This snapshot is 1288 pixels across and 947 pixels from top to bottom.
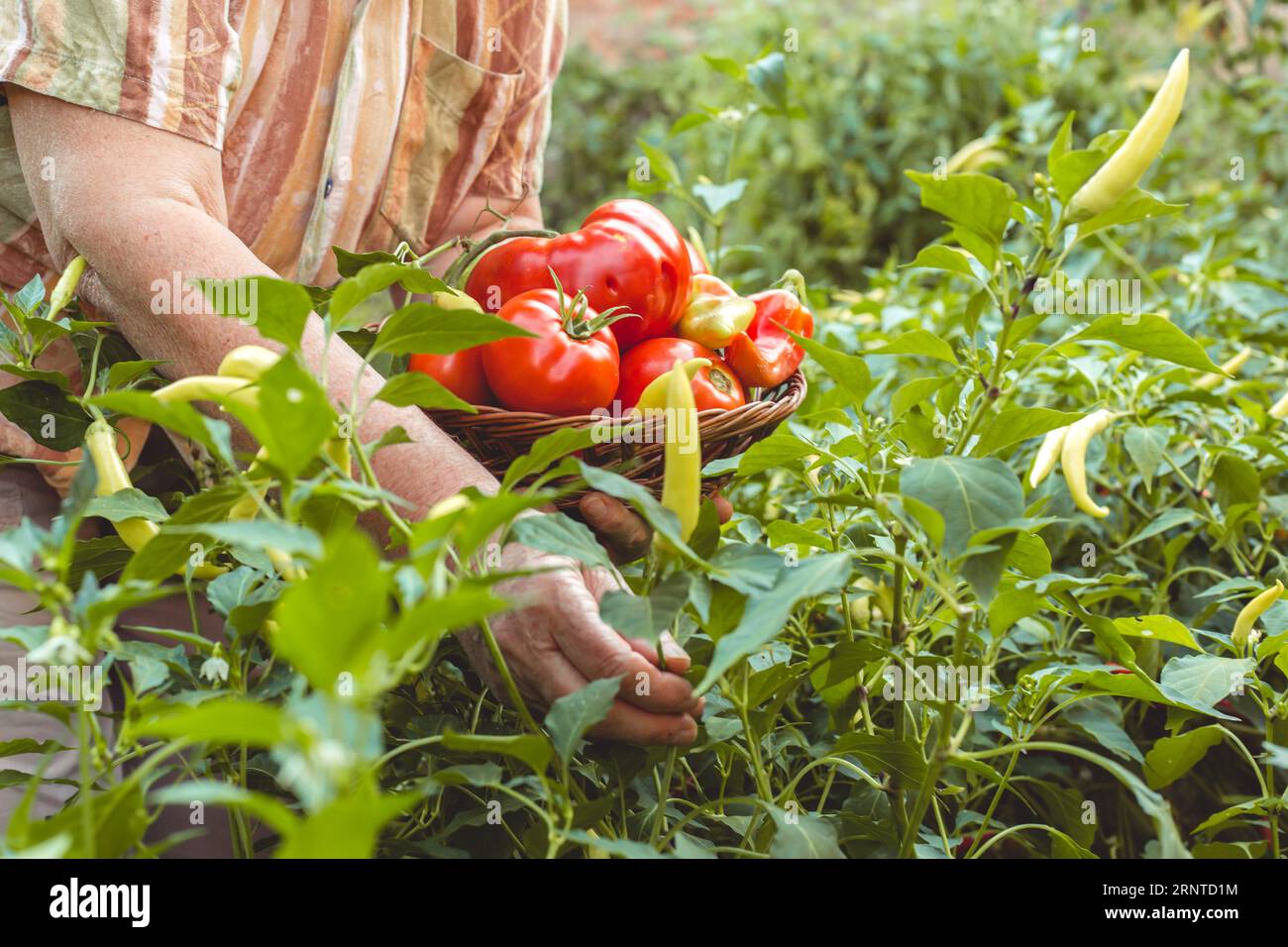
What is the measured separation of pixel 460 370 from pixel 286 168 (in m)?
0.41

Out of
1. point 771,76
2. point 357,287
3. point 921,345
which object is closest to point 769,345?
point 921,345

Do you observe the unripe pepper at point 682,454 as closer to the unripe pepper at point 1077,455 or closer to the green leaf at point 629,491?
the green leaf at point 629,491

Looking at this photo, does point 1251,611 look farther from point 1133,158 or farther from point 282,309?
point 282,309

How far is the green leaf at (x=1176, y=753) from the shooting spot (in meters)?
0.82

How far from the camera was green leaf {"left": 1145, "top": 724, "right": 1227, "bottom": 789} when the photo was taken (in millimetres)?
823

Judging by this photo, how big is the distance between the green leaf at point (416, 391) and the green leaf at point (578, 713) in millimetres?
168

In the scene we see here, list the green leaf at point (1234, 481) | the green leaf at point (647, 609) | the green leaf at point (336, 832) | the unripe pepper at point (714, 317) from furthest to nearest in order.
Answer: the green leaf at point (1234, 481), the unripe pepper at point (714, 317), the green leaf at point (647, 609), the green leaf at point (336, 832)

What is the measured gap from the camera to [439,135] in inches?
53.1

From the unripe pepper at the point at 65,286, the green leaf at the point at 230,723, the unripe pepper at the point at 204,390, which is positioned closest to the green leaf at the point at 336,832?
the green leaf at the point at 230,723

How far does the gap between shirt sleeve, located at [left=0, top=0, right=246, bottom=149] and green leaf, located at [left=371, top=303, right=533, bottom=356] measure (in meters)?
0.43

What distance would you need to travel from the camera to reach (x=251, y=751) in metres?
0.81

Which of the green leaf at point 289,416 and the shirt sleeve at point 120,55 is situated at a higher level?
Answer: the shirt sleeve at point 120,55

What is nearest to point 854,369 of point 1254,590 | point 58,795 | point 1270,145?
point 1254,590

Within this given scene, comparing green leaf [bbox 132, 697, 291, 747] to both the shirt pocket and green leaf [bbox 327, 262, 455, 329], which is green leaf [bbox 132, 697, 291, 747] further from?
the shirt pocket
